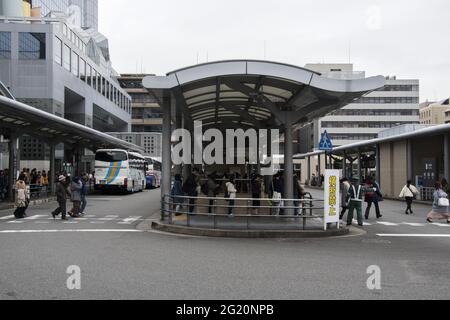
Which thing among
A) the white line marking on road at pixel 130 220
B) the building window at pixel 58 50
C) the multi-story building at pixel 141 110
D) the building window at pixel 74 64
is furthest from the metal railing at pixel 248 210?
the multi-story building at pixel 141 110

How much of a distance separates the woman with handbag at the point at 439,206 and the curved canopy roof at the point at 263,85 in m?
4.67

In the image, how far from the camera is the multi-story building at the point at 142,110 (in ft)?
324

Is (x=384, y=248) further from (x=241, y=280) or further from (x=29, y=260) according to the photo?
(x=29, y=260)

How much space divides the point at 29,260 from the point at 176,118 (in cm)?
1328

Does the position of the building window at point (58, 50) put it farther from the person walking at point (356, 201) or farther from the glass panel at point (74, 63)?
the person walking at point (356, 201)

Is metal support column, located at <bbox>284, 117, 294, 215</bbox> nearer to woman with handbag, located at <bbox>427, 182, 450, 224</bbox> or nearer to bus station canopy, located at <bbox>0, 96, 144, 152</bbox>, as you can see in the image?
woman with handbag, located at <bbox>427, 182, 450, 224</bbox>

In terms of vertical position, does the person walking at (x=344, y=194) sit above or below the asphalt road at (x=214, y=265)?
above

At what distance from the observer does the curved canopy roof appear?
13.1 meters

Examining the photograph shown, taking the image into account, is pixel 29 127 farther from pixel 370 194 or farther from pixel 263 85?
pixel 370 194

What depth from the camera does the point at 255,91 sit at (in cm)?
1446

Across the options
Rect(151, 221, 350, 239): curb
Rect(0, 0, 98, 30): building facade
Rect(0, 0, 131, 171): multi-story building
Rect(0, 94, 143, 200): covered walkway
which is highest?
Rect(0, 0, 98, 30): building facade

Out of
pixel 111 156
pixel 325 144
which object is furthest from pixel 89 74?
pixel 325 144

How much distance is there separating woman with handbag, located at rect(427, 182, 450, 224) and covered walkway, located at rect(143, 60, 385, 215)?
4.61 metres

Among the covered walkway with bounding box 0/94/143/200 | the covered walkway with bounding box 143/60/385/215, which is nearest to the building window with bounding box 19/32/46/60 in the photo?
the covered walkway with bounding box 0/94/143/200
